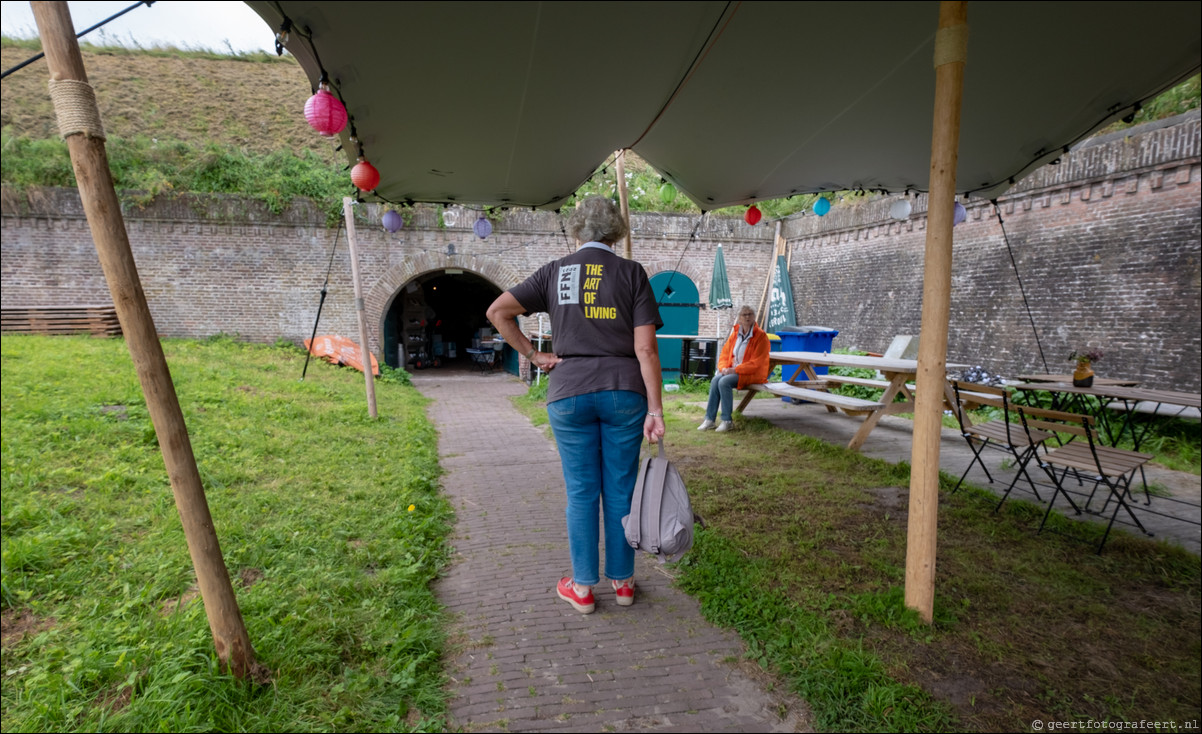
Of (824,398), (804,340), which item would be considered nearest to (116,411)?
(824,398)

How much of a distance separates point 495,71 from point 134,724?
3.48 meters

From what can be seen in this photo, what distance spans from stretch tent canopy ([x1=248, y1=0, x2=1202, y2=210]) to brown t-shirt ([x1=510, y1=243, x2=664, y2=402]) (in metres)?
1.26

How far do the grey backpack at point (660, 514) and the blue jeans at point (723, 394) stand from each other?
16.1 feet

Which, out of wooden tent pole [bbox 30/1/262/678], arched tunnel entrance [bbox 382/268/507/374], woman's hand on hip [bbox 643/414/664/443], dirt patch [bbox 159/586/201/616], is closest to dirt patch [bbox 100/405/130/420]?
dirt patch [bbox 159/586/201/616]

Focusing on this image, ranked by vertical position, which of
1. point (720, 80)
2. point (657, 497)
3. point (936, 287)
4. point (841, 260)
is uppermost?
point (720, 80)

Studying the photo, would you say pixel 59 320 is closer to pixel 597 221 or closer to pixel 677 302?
pixel 677 302

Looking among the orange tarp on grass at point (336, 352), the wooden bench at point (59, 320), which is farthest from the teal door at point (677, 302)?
the wooden bench at point (59, 320)

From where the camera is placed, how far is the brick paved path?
213 centimetres

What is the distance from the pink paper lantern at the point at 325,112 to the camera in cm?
268

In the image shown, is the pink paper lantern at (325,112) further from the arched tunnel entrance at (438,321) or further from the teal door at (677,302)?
the teal door at (677,302)

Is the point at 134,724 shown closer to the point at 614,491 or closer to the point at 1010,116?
the point at 614,491

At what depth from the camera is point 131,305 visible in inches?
77.7

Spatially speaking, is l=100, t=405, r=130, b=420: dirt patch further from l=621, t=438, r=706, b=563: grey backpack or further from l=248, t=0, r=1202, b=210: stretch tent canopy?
l=621, t=438, r=706, b=563: grey backpack

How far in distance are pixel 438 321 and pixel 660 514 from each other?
1677 centimetres
